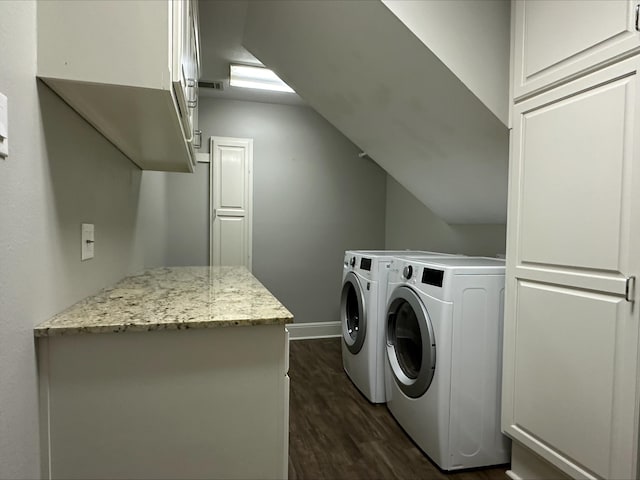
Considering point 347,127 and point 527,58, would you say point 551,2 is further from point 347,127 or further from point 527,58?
point 347,127

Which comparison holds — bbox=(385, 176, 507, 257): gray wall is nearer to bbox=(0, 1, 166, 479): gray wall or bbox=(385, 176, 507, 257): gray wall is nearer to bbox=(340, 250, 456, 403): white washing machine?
bbox=(340, 250, 456, 403): white washing machine

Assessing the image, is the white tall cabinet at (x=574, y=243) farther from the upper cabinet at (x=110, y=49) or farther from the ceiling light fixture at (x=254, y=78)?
the ceiling light fixture at (x=254, y=78)

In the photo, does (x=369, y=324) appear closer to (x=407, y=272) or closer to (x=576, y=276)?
(x=407, y=272)

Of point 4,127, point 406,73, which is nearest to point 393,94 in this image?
point 406,73

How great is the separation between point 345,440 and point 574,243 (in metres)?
1.48

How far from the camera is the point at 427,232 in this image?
321 centimetres

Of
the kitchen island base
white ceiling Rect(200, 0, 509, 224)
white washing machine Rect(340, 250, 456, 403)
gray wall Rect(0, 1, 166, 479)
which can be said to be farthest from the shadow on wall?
white washing machine Rect(340, 250, 456, 403)

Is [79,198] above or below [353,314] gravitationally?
above

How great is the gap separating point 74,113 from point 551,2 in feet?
5.63

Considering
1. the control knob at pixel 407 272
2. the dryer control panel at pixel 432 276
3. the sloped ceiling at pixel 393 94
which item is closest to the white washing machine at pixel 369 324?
the control knob at pixel 407 272

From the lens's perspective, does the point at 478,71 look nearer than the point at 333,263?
Yes

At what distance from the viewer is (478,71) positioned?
1604mm

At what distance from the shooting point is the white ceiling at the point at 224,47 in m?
1.99

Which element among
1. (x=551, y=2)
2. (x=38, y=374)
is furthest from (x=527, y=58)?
(x=38, y=374)
